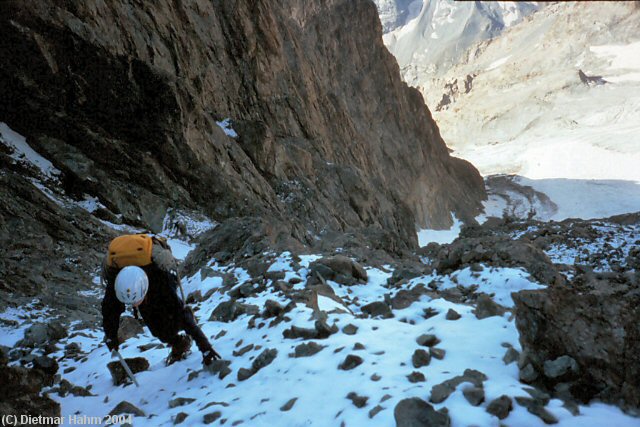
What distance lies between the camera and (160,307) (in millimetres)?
4586

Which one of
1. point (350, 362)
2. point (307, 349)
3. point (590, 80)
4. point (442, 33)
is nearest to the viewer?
point (350, 362)

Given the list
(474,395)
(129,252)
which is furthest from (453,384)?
(129,252)

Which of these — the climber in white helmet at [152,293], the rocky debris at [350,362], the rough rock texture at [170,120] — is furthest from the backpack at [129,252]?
the rough rock texture at [170,120]

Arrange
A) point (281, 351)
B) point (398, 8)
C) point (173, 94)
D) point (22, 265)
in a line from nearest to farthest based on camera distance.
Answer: point (281, 351), point (22, 265), point (173, 94), point (398, 8)

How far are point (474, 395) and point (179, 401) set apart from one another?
264cm

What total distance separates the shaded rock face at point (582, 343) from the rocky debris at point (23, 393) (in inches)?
165

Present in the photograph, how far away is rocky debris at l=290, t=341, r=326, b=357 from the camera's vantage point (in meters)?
4.02

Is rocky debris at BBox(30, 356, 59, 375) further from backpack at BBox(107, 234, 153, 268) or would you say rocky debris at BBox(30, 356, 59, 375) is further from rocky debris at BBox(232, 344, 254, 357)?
rocky debris at BBox(232, 344, 254, 357)

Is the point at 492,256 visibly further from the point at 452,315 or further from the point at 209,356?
the point at 209,356

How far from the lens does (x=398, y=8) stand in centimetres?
18475

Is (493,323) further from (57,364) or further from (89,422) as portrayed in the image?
(57,364)

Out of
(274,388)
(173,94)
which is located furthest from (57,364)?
(173,94)

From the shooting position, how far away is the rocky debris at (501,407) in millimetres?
2596

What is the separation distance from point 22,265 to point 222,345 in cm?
664
